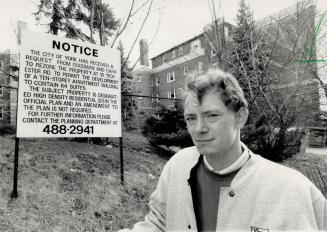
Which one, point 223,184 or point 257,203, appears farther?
point 223,184

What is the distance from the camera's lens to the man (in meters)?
1.50

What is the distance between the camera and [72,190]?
17.1ft

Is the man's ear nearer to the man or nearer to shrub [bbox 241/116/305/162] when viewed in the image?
the man

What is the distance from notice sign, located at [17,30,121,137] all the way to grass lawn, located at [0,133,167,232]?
100cm

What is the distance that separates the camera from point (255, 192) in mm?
1612

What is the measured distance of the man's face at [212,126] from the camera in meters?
1.88

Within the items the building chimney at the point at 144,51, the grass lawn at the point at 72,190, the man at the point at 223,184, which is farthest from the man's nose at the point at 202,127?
the building chimney at the point at 144,51

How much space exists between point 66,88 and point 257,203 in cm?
442

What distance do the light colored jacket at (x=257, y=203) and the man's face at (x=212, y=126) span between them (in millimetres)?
185

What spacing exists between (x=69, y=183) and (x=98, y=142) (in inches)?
169

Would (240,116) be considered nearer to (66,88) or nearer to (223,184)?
(223,184)

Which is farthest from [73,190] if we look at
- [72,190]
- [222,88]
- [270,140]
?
[270,140]

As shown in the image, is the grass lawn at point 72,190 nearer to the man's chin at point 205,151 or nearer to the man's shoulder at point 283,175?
the man's chin at point 205,151

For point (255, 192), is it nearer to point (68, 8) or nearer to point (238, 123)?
point (238, 123)
